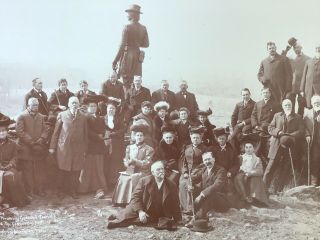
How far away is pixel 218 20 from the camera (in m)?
4.61

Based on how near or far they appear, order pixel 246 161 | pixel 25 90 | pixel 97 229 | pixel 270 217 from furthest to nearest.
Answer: pixel 25 90
pixel 246 161
pixel 270 217
pixel 97 229

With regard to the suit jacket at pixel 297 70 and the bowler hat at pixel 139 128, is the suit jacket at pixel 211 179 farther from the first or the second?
the suit jacket at pixel 297 70

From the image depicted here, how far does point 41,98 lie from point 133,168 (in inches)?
51.5

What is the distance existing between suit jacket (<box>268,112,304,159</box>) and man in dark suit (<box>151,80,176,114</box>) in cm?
108

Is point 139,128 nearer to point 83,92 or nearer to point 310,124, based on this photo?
point 83,92

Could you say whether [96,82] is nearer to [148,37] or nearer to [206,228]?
[148,37]

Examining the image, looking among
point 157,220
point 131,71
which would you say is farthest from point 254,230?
point 131,71

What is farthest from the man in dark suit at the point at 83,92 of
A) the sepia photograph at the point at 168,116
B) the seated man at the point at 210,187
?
the seated man at the point at 210,187

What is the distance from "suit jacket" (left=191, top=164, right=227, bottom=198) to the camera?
3912 mm

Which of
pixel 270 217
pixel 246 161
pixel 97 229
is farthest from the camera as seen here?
pixel 246 161

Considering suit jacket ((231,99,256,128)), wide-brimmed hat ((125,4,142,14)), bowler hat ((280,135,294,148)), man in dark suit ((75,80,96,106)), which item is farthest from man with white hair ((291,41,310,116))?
man in dark suit ((75,80,96,106))

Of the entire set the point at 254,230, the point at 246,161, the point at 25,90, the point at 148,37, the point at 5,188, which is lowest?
the point at 254,230

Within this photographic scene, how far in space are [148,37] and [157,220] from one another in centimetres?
206

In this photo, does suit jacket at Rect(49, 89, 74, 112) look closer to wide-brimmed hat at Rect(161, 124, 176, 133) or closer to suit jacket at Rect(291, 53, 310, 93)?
wide-brimmed hat at Rect(161, 124, 176, 133)
